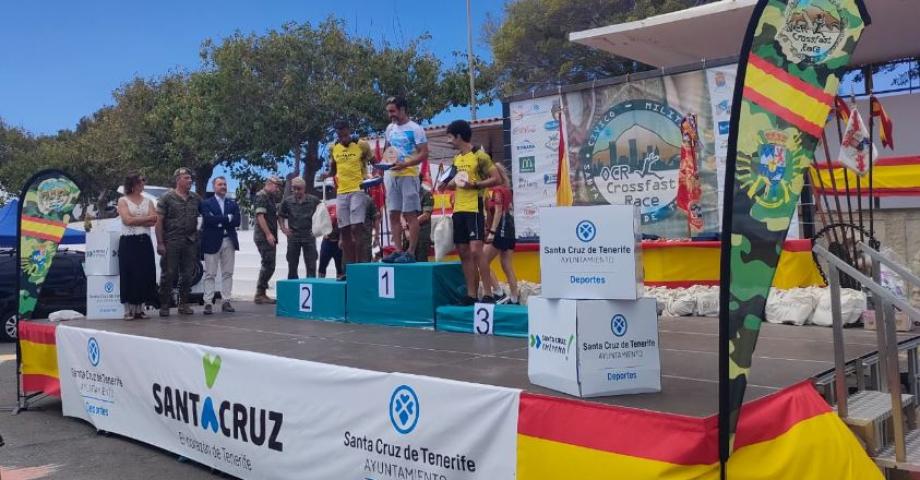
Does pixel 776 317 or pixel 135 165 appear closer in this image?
pixel 776 317

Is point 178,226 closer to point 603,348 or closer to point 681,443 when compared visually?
point 603,348

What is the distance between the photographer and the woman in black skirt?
25.2ft

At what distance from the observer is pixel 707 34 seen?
10.7 metres

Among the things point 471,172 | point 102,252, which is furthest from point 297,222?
point 471,172

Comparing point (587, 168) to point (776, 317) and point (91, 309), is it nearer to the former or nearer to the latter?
point (776, 317)

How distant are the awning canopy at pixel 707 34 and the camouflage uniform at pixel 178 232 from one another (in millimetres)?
5824

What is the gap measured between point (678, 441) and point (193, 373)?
149 inches

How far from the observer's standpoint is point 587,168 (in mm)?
9906

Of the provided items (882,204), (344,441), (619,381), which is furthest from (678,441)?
(882,204)

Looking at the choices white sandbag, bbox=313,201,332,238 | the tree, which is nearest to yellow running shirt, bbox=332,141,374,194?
white sandbag, bbox=313,201,332,238

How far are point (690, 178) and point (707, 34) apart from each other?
3.02 meters

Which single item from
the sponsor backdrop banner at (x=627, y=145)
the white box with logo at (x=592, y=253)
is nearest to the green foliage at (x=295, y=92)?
the sponsor backdrop banner at (x=627, y=145)

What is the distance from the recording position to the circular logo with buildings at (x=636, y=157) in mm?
9062

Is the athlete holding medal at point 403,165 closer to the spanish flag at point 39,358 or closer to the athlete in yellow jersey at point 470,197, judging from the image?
the athlete in yellow jersey at point 470,197
